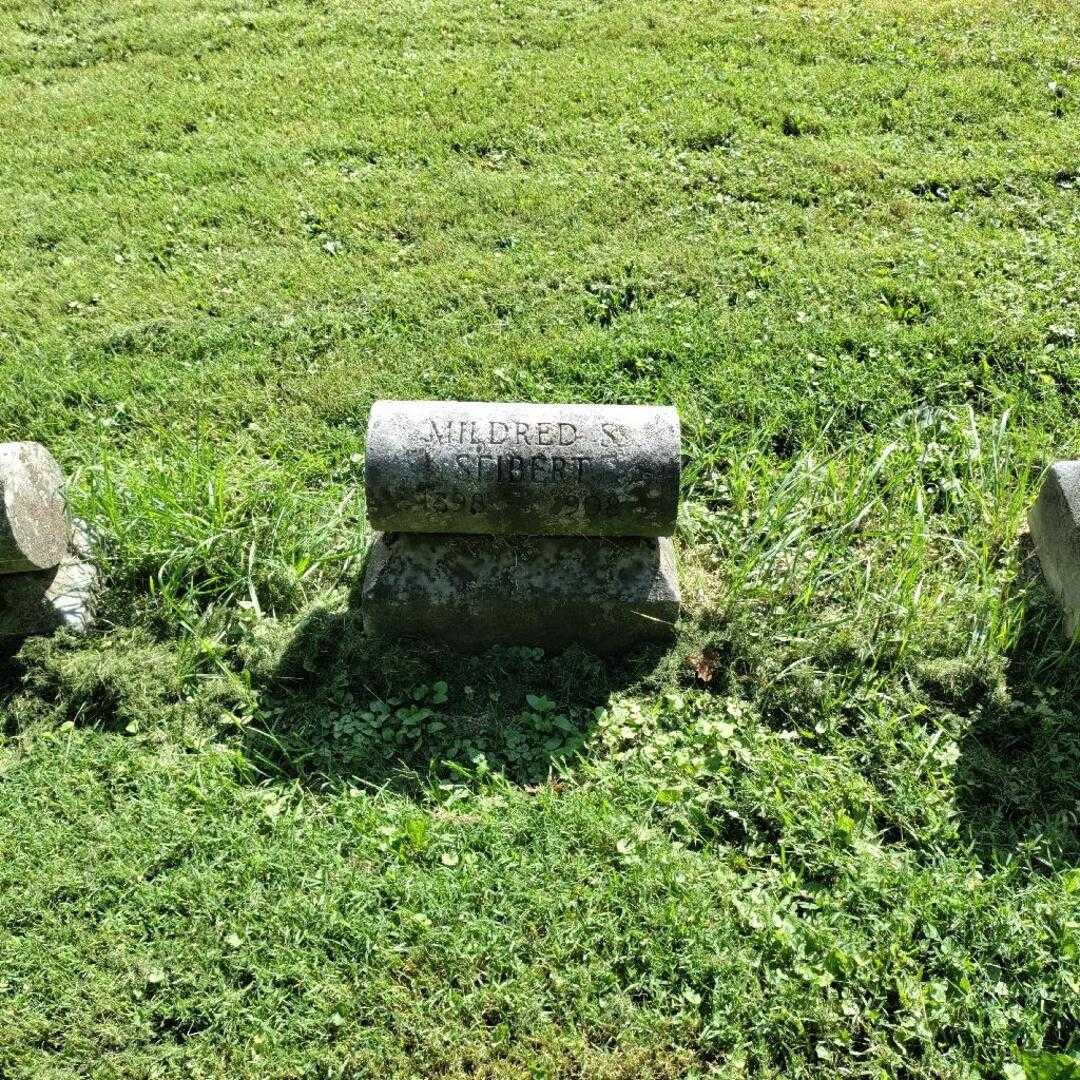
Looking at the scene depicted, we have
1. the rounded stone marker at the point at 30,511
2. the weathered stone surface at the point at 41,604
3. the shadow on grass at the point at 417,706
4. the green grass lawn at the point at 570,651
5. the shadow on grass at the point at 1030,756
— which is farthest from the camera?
the weathered stone surface at the point at 41,604

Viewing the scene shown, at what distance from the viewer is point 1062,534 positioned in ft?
14.4

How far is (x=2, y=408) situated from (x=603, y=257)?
3595mm

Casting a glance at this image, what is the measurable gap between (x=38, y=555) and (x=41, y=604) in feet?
0.87

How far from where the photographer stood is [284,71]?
856 centimetres

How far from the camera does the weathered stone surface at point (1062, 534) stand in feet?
14.1

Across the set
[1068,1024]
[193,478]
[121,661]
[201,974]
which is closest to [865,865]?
[1068,1024]

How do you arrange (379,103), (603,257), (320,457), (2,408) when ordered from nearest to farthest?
(320,457) → (2,408) → (603,257) → (379,103)

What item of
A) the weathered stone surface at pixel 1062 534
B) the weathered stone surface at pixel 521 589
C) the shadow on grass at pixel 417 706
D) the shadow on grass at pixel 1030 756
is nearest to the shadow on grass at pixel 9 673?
the shadow on grass at pixel 417 706

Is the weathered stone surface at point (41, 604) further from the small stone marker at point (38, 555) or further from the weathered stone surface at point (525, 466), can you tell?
the weathered stone surface at point (525, 466)

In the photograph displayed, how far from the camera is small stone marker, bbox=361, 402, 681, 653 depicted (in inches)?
160

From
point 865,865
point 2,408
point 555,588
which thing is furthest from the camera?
point 2,408

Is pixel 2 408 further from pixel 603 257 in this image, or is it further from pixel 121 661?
pixel 603 257

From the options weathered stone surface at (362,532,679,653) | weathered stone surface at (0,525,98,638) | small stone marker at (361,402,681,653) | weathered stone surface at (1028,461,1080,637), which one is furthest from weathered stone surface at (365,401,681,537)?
weathered stone surface at (1028,461,1080,637)

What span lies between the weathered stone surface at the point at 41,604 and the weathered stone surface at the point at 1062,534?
13.7 feet
